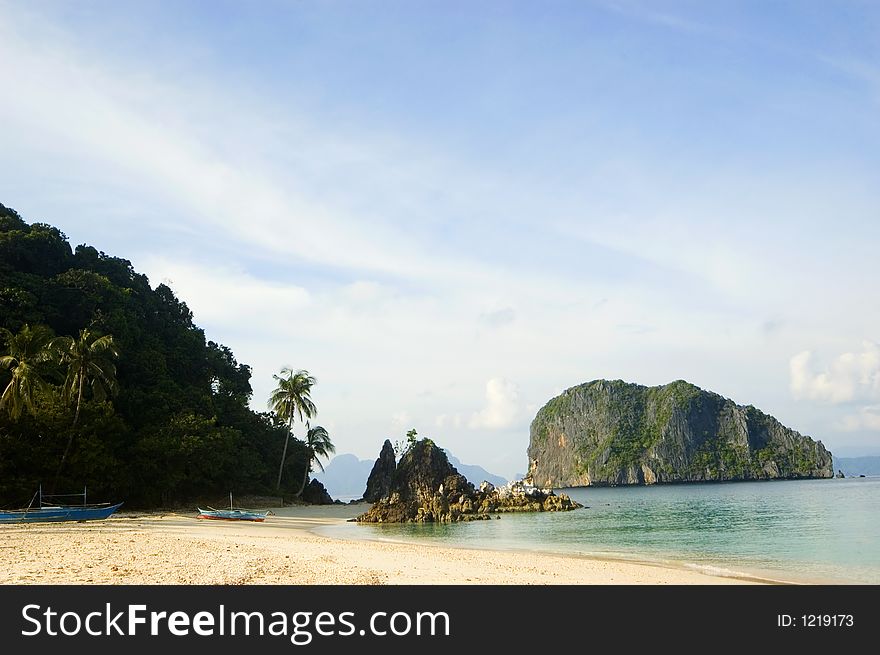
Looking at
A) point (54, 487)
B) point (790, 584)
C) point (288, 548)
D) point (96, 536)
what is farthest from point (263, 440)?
point (790, 584)

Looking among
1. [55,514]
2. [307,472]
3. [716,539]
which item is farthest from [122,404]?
[716,539]

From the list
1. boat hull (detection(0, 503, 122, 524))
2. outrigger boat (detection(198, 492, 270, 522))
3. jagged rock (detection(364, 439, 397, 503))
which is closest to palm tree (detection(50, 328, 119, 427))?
boat hull (detection(0, 503, 122, 524))

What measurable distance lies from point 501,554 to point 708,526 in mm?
24262

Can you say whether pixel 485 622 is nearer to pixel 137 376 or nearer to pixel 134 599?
pixel 134 599

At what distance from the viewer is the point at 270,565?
16500 mm

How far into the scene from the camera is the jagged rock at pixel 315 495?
2848 inches

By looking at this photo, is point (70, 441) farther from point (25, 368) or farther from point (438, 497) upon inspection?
point (438, 497)

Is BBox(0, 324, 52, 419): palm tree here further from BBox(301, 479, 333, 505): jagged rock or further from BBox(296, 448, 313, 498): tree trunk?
BBox(301, 479, 333, 505): jagged rock

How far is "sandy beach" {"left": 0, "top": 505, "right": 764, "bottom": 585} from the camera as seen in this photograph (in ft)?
46.7

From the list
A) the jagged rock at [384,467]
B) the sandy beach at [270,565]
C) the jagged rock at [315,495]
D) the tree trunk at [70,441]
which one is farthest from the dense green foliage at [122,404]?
the sandy beach at [270,565]

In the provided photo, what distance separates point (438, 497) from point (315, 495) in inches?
951

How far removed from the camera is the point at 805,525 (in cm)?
4041

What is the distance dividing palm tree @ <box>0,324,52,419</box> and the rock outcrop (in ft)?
78.7

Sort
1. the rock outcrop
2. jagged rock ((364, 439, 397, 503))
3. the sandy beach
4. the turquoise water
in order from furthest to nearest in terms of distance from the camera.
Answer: jagged rock ((364, 439, 397, 503))
the rock outcrop
the turquoise water
the sandy beach
